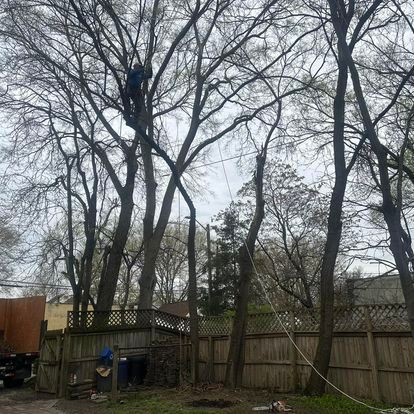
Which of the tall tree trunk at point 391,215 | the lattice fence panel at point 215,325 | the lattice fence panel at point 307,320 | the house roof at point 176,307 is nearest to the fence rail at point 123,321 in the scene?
the lattice fence panel at point 215,325

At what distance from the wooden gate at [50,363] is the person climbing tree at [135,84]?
6152mm

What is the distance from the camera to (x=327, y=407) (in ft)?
24.0

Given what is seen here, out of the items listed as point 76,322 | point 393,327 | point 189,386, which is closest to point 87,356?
point 76,322

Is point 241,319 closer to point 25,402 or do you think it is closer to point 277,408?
point 277,408

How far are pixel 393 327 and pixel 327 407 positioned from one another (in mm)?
1963

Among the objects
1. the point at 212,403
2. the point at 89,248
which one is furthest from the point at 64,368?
the point at 89,248

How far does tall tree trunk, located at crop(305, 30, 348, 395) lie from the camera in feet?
27.0

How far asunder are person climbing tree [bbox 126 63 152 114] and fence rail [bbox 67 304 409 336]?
18.5 feet

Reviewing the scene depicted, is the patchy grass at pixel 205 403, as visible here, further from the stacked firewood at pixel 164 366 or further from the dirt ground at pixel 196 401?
the stacked firewood at pixel 164 366

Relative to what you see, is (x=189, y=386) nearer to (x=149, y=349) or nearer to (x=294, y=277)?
(x=149, y=349)

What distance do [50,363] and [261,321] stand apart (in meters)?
5.40

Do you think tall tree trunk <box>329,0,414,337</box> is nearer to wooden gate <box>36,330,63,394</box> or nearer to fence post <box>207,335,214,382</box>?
fence post <box>207,335,214,382</box>

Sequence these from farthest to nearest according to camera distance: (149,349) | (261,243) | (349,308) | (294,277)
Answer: (261,243), (294,277), (149,349), (349,308)

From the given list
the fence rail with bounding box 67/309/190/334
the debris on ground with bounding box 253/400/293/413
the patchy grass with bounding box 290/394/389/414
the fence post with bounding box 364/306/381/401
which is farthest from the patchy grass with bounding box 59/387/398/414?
the fence rail with bounding box 67/309/190/334
